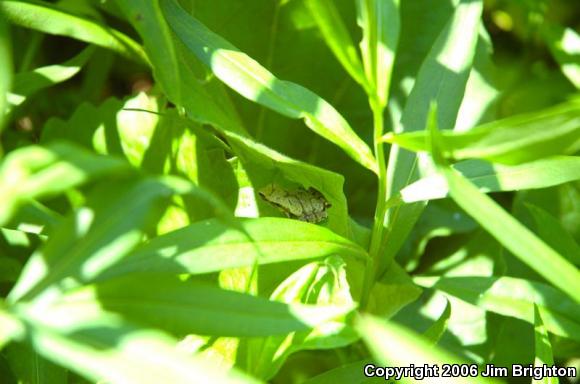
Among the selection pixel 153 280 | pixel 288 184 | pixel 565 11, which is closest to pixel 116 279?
pixel 153 280

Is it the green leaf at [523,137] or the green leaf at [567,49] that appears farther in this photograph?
the green leaf at [567,49]

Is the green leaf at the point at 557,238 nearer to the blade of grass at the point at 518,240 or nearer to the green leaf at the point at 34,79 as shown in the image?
the blade of grass at the point at 518,240

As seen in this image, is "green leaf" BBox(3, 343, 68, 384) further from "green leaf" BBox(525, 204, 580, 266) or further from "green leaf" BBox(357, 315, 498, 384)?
"green leaf" BBox(525, 204, 580, 266)

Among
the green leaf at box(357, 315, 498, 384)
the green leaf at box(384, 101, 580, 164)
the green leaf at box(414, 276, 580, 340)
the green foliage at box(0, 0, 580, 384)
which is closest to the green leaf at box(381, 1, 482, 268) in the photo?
the green foliage at box(0, 0, 580, 384)

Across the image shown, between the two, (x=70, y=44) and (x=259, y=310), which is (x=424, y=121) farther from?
(x=70, y=44)

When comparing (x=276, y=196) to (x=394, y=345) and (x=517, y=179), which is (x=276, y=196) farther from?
(x=394, y=345)

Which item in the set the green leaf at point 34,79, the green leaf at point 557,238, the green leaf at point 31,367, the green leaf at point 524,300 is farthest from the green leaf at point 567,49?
the green leaf at point 31,367
